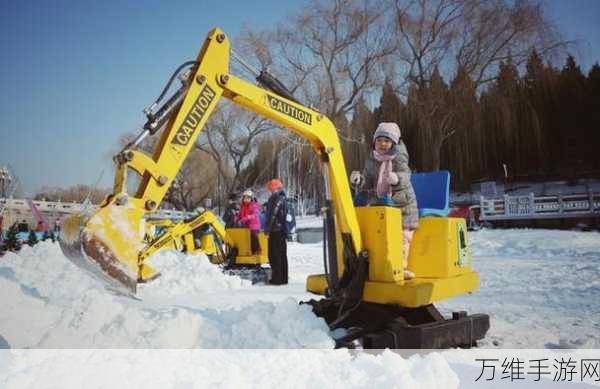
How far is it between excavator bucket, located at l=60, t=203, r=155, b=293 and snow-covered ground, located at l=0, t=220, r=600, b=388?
0.26 metres

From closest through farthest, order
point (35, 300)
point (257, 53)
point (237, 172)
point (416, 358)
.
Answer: point (416, 358)
point (35, 300)
point (257, 53)
point (237, 172)

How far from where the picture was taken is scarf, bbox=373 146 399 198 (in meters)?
2.99

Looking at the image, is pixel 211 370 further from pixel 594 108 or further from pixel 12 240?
pixel 594 108

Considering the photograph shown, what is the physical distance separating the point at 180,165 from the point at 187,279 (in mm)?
3070

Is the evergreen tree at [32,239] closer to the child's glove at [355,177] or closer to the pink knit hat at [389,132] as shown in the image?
the child's glove at [355,177]

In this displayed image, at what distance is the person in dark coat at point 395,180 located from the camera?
2.98 m

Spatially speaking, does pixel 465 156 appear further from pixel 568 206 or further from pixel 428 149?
pixel 568 206

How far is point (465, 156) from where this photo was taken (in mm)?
14430

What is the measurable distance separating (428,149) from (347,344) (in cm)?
1218

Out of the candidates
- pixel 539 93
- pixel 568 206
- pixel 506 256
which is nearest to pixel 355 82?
pixel 539 93

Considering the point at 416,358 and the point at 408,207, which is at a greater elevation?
the point at 408,207

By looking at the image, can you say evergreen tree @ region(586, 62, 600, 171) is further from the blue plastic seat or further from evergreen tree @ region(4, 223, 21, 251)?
evergreen tree @ region(4, 223, 21, 251)

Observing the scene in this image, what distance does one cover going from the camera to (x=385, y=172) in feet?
9.83

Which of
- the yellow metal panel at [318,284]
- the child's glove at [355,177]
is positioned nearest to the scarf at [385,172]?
the child's glove at [355,177]
